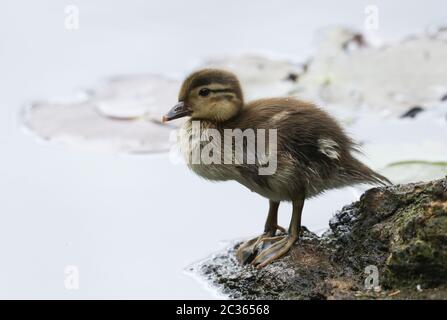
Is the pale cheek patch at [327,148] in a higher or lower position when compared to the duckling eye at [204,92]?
lower

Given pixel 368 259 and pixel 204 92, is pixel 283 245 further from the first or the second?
pixel 204 92

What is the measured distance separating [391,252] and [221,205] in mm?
1514

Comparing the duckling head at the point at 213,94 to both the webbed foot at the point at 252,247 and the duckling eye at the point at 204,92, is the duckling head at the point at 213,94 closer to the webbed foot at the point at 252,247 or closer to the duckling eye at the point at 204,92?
the duckling eye at the point at 204,92

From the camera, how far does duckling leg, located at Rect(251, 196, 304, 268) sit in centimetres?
414

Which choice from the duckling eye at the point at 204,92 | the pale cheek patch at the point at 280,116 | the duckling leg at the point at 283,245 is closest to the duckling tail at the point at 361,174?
the duckling leg at the point at 283,245

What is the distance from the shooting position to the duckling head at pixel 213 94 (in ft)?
14.3

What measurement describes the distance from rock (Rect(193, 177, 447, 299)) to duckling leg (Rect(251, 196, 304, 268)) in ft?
0.11

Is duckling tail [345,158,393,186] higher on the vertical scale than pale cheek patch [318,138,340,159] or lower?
lower

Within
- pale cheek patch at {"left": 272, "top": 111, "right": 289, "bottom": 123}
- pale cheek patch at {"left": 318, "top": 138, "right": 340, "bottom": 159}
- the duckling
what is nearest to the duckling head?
the duckling

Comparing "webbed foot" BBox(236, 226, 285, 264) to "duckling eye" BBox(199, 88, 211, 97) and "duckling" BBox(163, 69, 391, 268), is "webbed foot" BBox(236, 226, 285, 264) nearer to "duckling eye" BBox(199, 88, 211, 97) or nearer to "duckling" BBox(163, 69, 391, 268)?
"duckling" BBox(163, 69, 391, 268)

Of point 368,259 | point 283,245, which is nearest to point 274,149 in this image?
point 283,245

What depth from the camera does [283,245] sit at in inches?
166
